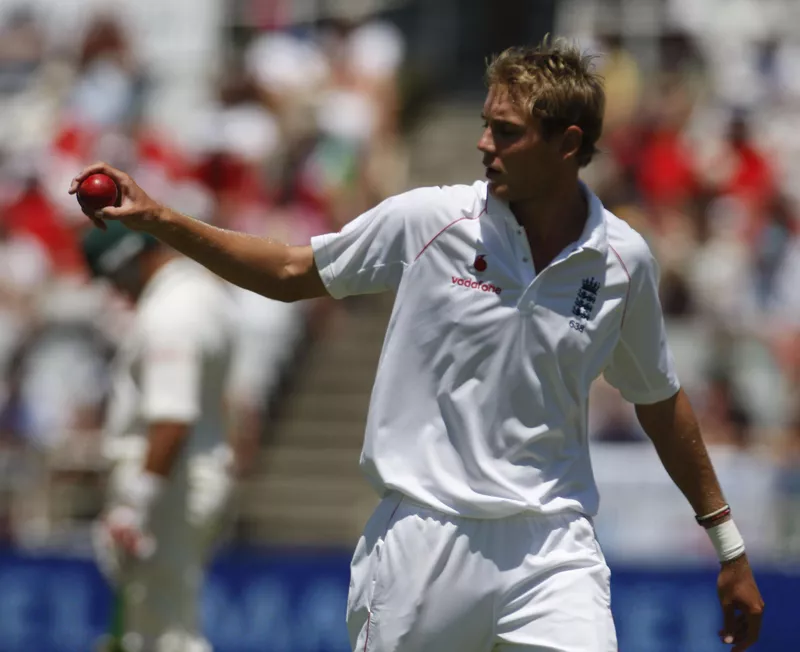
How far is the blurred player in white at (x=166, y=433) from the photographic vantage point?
662 centimetres

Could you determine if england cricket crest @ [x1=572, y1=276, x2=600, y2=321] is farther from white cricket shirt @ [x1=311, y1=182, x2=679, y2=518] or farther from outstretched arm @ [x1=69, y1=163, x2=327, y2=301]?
outstretched arm @ [x1=69, y1=163, x2=327, y2=301]

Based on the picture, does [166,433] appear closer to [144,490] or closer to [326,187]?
[144,490]

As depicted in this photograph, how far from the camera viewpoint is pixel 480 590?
4.31 meters

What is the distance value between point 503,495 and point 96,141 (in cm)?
1049

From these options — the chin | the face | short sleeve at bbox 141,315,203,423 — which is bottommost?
short sleeve at bbox 141,315,203,423

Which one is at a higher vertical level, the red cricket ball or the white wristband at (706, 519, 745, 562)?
the red cricket ball

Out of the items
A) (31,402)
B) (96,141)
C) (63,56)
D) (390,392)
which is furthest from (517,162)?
(63,56)

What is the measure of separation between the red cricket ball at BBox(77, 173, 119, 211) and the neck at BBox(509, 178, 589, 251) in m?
1.11

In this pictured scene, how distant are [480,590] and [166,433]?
2545mm

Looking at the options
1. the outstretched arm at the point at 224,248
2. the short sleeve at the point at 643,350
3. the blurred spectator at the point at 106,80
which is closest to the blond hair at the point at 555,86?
the short sleeve at the point at 643,350

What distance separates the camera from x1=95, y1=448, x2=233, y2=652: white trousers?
6.79 m

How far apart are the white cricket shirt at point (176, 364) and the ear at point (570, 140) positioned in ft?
8.62

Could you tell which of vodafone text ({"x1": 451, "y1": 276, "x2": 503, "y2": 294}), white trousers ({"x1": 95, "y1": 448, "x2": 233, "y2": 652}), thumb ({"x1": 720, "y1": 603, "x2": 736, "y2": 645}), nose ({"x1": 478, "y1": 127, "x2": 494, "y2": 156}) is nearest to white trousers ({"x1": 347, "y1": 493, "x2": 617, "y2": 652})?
thumb ({"x1": 720, "y1": 603, "x2": 736, "y2": 645})

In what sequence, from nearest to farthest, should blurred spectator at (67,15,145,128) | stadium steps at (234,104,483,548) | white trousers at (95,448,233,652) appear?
1. white trousers at (95,448,233,652)
2. stadium steps at (234,104,483,548)
3. blurred spectator at (67,15,145,128)
